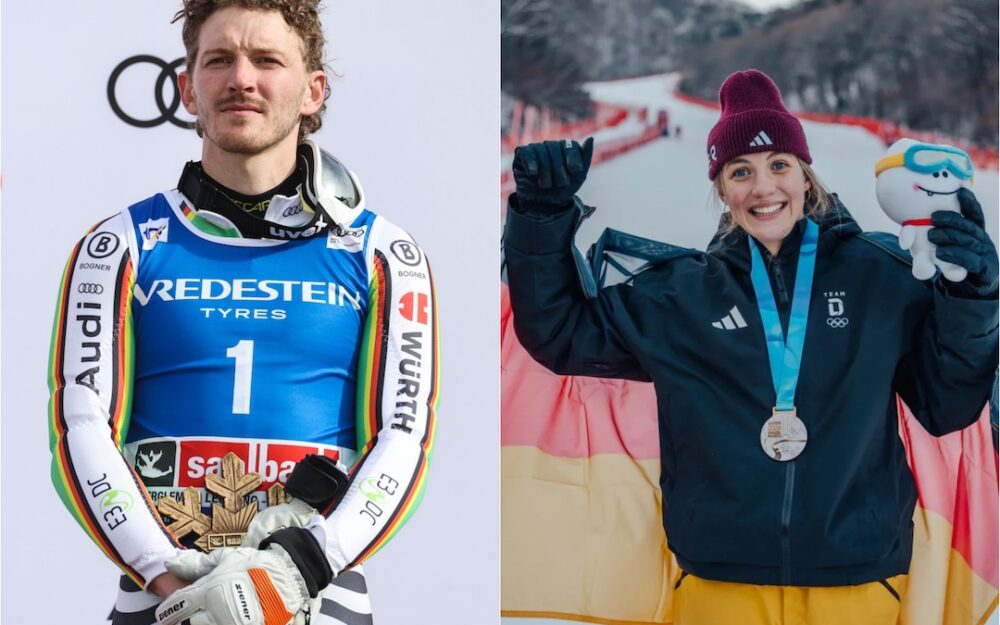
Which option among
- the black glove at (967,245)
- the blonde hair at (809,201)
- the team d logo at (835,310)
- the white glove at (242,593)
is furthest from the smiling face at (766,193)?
the white glove at (242,593)

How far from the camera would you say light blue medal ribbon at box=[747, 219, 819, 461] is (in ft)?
10.2

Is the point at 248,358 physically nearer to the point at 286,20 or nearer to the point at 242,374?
the point at 242,374


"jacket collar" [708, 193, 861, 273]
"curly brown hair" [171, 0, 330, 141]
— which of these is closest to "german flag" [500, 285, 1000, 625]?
"jacket collar" [708, 193, 861, 273]

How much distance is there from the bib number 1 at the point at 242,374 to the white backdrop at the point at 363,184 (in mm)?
720

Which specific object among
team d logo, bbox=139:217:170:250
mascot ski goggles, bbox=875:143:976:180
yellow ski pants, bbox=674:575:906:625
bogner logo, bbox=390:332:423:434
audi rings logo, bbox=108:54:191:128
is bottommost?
yellow ski pants, bbox=674:575:906:625

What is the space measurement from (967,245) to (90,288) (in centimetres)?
186

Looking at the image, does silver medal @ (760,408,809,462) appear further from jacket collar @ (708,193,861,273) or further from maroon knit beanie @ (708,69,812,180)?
maroon knit beanie @ (708,69,812,180)

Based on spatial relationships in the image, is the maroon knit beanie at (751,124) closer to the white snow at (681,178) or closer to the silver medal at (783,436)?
the white snow at (681,178)

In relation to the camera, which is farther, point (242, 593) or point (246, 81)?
point (246, 81)

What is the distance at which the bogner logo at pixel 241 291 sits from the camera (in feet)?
8.57

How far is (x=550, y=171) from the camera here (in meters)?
3.15

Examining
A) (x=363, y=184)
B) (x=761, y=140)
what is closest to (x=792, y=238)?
(x=761, y=140)

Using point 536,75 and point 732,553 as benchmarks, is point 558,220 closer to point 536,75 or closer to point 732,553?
point 536,75

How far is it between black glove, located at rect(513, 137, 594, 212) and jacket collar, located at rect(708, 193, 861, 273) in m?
0.39
